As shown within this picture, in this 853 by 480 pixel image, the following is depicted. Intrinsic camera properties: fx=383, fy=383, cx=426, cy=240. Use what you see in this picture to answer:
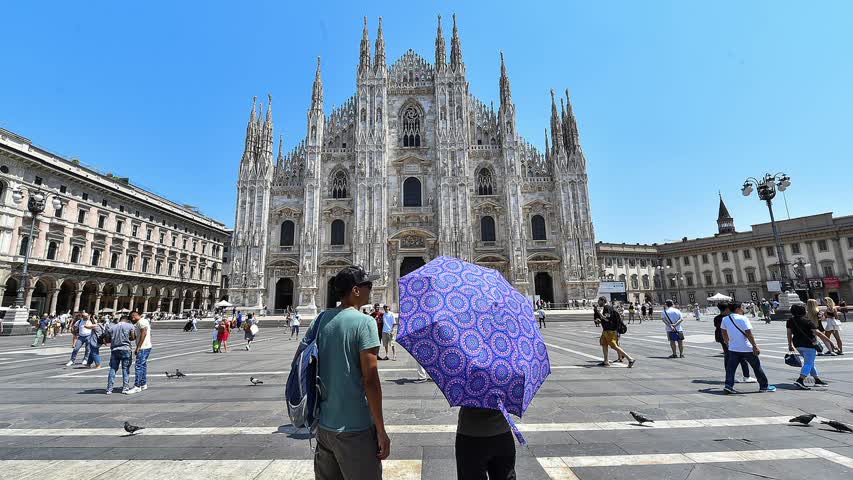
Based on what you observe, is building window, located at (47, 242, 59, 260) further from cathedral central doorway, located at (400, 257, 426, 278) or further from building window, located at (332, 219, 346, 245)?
cathedral central doorway, located at (400, 257, 426, 278)

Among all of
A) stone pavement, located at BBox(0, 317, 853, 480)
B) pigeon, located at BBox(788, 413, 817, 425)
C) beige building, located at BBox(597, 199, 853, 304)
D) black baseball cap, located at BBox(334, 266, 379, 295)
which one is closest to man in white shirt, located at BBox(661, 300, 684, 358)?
stone pavement, located at BBox(0, 317, 853, 480)

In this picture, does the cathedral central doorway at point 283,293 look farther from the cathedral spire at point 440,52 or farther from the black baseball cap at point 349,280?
the black baseball cap at point 349,280

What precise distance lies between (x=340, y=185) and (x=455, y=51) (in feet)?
54.0

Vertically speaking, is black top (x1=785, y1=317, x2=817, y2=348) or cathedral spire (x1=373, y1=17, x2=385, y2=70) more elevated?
cathedral spire (x1=373, y1=17, x2=385, y2=70)

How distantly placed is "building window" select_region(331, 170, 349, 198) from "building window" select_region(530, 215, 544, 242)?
16.8m

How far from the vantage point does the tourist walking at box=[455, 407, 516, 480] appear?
2.13 metres

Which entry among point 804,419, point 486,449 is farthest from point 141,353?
point 804,419

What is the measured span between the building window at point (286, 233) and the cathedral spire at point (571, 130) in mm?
25678

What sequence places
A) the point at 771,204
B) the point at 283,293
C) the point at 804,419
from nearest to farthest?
the point at 804,419 → the point at 771,204 → the point at 283,293

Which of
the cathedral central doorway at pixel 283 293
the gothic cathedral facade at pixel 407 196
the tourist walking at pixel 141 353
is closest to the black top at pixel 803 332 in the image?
the tourist walking at pixel 141 353

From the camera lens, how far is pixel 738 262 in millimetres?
50125

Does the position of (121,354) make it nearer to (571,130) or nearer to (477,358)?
(477,358)

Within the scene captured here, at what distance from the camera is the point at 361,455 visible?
2000 mm

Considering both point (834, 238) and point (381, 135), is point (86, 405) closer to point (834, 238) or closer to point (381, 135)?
point (381, 135)
